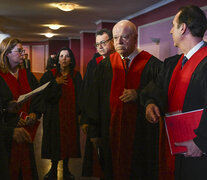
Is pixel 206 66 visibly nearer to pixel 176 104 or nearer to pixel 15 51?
pixel 176 104

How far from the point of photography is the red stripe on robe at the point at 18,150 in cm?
232

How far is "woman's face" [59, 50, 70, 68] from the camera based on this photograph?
355 cm

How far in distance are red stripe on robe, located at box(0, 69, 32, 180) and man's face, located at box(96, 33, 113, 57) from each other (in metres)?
1.12

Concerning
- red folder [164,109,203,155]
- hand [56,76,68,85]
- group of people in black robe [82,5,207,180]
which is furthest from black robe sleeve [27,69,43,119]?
red folder [164,109,203,155]

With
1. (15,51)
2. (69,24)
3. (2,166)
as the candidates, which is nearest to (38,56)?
(69,24)

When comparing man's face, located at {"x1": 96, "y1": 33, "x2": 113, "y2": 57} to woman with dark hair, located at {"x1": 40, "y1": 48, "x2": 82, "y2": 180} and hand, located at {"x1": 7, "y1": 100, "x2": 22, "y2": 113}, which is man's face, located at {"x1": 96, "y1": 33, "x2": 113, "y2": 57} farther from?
hand, located at {"x1": 7, "y1": 100, "x2": 22, "y2": 113}

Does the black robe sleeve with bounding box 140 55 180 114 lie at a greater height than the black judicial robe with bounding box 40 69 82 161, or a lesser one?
greater

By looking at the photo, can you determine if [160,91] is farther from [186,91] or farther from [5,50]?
[5,50]

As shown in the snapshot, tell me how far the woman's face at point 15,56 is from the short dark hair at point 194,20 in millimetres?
1401

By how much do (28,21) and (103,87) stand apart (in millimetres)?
7949

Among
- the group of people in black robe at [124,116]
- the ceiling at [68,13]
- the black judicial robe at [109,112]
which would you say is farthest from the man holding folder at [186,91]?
the ceiling at [68,13]

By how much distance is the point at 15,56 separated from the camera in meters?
2.38

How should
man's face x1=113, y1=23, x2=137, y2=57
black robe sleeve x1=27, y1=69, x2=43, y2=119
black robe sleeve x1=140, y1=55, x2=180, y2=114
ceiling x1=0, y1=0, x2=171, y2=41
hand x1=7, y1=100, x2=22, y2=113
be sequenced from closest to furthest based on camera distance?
black robe sleeve x1=140, y1=55, x2=180, y2=114
hand x1=7, y1=100, x2=22, y2=113
man's face x1=113, y1=23, x2=137, y2=57
black robe sleeve x1=27, y1=69, x2=43, y2=119
ceiling x1=0, y1=0, x2=171, y2=41

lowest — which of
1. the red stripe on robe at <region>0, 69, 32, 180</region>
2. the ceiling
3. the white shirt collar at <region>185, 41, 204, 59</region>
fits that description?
the red stripe on robe at <region>0, 69, 32, 180</region>
